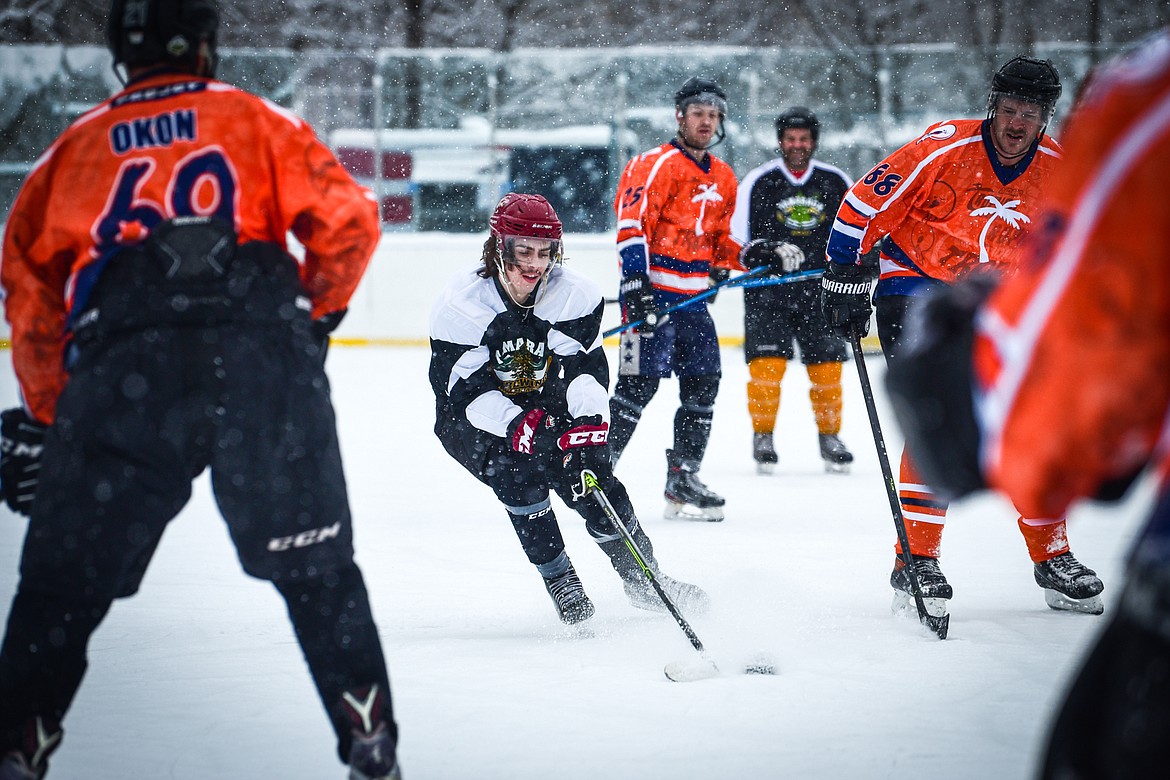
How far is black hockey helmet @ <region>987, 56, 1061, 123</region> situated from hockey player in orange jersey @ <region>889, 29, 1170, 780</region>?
2118 mm

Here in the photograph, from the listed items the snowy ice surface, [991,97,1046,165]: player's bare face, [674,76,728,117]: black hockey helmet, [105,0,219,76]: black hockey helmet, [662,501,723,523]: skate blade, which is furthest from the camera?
[674,76,728,117]: black hockey helmet

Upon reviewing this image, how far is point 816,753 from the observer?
82.0 inches

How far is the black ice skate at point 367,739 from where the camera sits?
5.33 feet

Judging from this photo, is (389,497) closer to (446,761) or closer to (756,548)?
(756,548)

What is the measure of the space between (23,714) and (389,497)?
3232mm

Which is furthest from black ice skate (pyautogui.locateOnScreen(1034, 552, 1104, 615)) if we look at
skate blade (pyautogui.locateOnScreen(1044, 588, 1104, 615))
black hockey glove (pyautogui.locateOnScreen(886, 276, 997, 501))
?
black hockey glove (pyautogui.locateOnScreen(886, 276, 997, 501))

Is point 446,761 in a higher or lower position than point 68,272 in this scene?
lower

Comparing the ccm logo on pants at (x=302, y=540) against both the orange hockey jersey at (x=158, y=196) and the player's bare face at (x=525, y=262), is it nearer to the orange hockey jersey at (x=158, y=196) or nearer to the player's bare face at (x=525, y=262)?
the orange hockey jersey at (x=158, y=196)

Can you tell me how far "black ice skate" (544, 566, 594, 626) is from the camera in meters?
2.94

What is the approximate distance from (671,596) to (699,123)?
2.33 metres

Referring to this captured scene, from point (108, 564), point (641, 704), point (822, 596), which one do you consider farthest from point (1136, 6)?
point (108, 564)

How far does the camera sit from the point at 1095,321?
0.82m

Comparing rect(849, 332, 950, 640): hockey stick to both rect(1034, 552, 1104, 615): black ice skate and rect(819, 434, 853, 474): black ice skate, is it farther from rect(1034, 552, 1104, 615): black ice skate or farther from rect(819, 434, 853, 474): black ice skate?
rect(819, 434, 853, 474): black ice skate

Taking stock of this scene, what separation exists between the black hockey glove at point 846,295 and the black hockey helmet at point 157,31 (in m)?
1.89
